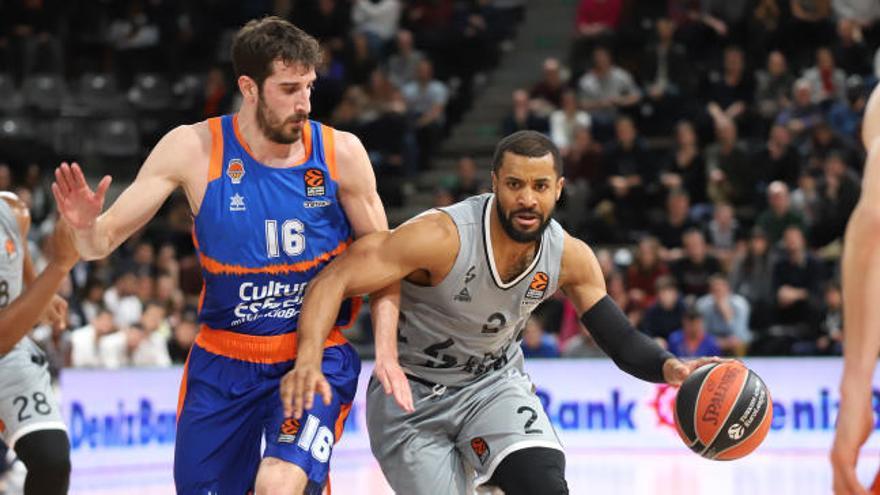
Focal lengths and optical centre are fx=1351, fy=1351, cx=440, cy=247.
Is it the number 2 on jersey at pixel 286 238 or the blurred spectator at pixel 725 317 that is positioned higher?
the number 2 on jersey at pixel 286 238

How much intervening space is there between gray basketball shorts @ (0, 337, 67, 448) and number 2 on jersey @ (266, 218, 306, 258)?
5.74ft

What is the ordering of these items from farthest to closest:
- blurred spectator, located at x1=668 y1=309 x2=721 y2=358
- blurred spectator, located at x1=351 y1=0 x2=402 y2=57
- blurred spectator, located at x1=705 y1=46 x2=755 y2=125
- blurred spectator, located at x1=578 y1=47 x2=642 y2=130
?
1. blurred spectator, located at x1=351 y1=0 x2=402 y2=57
2. blurred spectator, located at x1=578 y1=47 x2=642 y2=130
3. blurred spectator, located at x1=705 y1=46 x2=755 y2=125
4. blurred spectator, located at x1=668 y1=309 x2=721 y2=358

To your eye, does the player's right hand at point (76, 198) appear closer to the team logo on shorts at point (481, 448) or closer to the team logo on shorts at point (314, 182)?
the team logo on shorts at point (314, 182)

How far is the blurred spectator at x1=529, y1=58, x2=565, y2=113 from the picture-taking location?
1634cm

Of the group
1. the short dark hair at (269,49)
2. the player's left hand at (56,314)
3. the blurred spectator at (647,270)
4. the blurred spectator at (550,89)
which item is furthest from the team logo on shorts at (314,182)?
the blurred spectator at (550,89)

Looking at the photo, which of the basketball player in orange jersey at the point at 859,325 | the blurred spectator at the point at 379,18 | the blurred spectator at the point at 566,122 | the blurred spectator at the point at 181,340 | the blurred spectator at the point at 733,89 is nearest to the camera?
the basketball player in orange jersey at the point at 859,325

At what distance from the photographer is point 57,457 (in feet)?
19.7

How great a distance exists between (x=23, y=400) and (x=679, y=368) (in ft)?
9.87

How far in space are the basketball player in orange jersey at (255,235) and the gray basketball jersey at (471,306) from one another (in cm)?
27

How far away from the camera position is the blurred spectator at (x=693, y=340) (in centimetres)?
1256

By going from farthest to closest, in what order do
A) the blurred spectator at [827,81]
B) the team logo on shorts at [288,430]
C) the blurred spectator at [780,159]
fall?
the blurred spectator at [827,81] → the blurred spectator at [780,159] → the team logo on shorts at [288,430]

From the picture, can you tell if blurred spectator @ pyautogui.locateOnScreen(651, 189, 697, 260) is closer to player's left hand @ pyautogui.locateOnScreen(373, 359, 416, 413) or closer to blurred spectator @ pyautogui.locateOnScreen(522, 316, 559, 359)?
blurred spectator @ pyautogui.locateOnScreen(522, 316, 559, 359)

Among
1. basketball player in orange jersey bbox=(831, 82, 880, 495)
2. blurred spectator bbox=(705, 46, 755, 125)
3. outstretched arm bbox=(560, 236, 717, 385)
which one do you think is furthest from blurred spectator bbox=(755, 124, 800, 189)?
basketball player in orange jersey bbox=(831, 82, 880, 495)

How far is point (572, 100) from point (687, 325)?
13.1 feet
